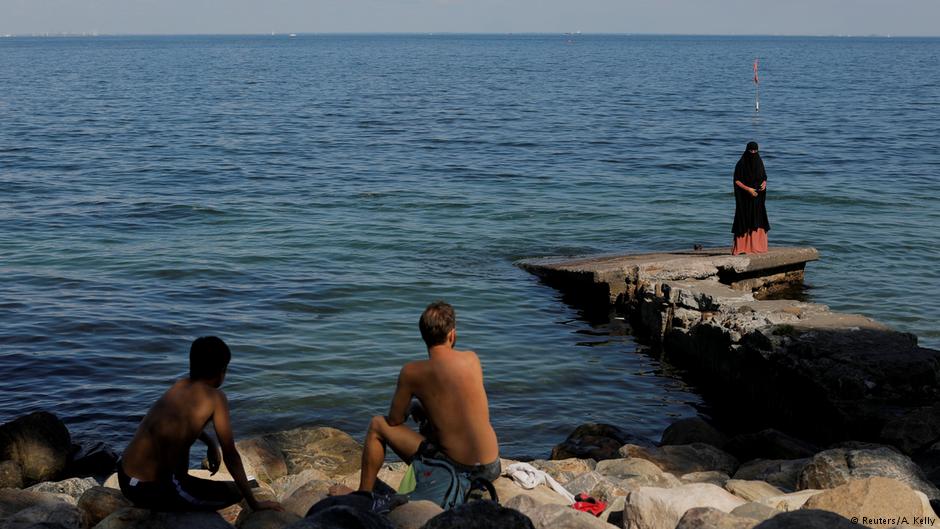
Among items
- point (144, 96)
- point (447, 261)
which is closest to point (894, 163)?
point (447, 261)

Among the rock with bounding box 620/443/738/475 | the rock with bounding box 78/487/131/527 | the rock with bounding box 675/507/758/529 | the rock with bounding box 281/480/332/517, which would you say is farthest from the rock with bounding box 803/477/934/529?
the rock with bounding box 78/487/131/527

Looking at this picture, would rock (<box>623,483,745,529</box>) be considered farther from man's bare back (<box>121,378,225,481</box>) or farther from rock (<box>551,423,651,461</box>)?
rock (<box>551,423,651,461</box>)

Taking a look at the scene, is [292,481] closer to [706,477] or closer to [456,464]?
[456,464]

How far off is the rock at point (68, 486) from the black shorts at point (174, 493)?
270 centimetres

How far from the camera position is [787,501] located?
6660 millimetres

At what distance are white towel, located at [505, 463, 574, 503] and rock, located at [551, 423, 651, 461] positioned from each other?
256 cm

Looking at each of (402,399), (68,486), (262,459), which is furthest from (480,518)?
(68,486)

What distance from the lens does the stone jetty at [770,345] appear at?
31.9 ft

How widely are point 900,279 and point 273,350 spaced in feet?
35.3

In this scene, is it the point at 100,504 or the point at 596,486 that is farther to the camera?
the point at 596,486

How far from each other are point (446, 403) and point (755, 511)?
6.41 ft

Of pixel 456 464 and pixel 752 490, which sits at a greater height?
pixel 456 464

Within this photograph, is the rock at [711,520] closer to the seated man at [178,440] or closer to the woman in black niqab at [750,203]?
the seated man at [178,440]

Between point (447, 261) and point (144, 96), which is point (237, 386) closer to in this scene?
point (447, 261)
